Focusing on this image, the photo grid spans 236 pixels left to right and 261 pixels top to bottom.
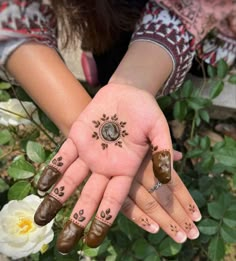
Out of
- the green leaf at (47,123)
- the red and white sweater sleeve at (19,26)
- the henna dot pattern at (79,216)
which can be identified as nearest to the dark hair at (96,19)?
the red and white sweater sleeve at (19,26)

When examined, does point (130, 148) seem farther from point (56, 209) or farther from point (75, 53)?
point (75, 53)

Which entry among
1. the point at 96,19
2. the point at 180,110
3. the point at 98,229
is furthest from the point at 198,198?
the point at 96,19

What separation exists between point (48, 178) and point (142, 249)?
32 centimetres

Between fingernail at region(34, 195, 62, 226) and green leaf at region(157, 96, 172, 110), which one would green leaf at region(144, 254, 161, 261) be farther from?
green leaf at region(157, 96, 172, 110)

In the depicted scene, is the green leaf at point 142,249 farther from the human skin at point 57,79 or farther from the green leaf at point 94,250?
the human skin at point 57,79

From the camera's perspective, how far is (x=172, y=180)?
100cm

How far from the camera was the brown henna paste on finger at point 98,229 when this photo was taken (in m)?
0.91

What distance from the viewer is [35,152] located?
110 centimetres

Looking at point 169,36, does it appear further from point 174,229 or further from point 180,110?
point 174,229

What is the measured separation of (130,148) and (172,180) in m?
0.12

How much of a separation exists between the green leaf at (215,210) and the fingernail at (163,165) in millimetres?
212

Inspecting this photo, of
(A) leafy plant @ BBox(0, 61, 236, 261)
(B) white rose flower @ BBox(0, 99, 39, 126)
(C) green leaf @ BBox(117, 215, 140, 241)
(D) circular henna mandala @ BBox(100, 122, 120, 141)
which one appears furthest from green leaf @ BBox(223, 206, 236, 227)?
(B) white rose flower @ BBox(0, 99, 39, 126)

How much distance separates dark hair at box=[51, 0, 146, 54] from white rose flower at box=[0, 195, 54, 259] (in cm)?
54

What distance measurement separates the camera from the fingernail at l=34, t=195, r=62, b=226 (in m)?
0.93
